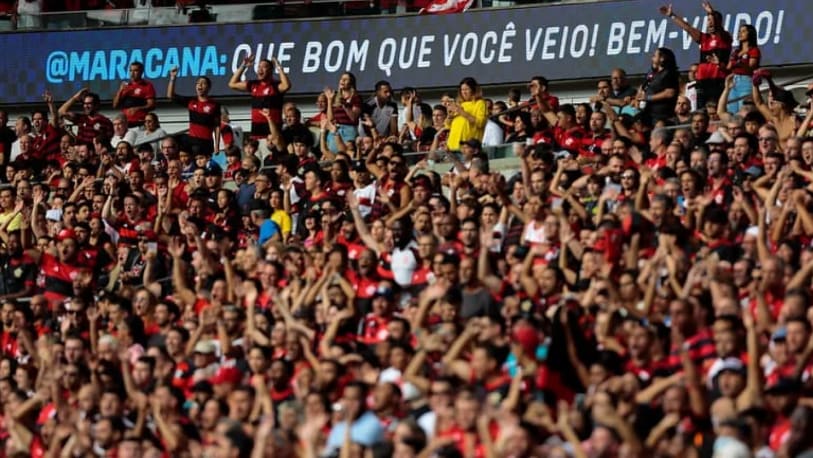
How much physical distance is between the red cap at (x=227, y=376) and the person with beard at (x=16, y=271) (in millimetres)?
4998

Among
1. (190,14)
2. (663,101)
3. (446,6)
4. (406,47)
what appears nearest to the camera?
(663,101)

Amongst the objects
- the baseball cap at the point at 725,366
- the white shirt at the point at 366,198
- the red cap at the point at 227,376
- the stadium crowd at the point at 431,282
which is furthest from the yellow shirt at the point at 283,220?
the baseball cap at the point at 725,366

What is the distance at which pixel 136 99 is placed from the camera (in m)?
25.2

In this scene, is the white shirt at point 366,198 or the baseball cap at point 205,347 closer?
the baseball cap at point 205,347

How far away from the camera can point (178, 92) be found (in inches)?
1120

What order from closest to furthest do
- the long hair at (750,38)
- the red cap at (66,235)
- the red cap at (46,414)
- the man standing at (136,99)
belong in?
1. the red cap at (46,414)
2. the red cap at (66,235)
3. the long hair at (750,38)
4. the man standing at (136,99)

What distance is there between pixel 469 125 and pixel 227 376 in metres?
6.81

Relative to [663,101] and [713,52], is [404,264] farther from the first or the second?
[713,52]

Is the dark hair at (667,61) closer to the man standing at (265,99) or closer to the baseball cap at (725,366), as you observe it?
the man standing at (265,99)

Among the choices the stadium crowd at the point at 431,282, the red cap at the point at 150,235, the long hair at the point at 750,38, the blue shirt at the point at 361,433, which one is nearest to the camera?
the stadium crowd at the point at 431,282

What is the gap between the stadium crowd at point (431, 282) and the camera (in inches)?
536

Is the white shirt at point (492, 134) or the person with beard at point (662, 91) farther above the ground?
the person with beard at point (662, 91)

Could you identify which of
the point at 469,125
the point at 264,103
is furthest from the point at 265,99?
the point at 469,125

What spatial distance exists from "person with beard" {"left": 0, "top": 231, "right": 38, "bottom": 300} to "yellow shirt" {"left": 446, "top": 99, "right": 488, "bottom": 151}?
14.1 ft
